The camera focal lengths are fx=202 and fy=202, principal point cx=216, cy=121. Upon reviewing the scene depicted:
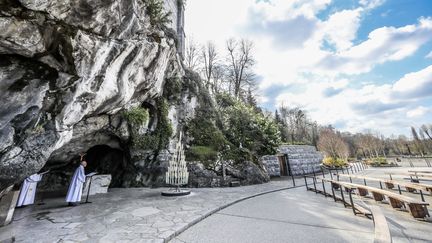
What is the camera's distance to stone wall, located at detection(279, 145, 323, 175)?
55.6 feet

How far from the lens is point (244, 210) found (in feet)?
18.5

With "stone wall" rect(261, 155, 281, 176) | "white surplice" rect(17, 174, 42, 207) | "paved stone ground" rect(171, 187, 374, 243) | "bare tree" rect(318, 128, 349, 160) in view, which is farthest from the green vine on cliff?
"bare tree" rect(318, 128, 349, 160)

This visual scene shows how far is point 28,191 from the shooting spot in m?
6.61

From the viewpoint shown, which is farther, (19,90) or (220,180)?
(220,180)

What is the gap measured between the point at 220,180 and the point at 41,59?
8.28m

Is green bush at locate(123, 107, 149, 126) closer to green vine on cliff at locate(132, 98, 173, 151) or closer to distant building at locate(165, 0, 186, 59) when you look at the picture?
green vine on cliff at locate(132, 98, 173, 151)

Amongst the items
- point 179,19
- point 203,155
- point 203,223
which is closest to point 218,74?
point 179,19

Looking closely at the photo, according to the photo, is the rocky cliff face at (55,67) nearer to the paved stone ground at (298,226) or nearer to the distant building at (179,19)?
the paved stone ground at (298,226)

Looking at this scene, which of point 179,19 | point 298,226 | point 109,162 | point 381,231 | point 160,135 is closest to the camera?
point 381,231

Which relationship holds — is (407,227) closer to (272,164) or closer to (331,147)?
(272,164)

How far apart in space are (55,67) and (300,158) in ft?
58.3

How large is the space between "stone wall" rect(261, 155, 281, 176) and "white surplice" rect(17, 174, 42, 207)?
1364 centimetres

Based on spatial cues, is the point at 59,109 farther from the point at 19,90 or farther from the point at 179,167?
the point at 179,167

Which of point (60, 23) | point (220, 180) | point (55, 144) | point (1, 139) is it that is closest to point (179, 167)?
point (220, 180)
